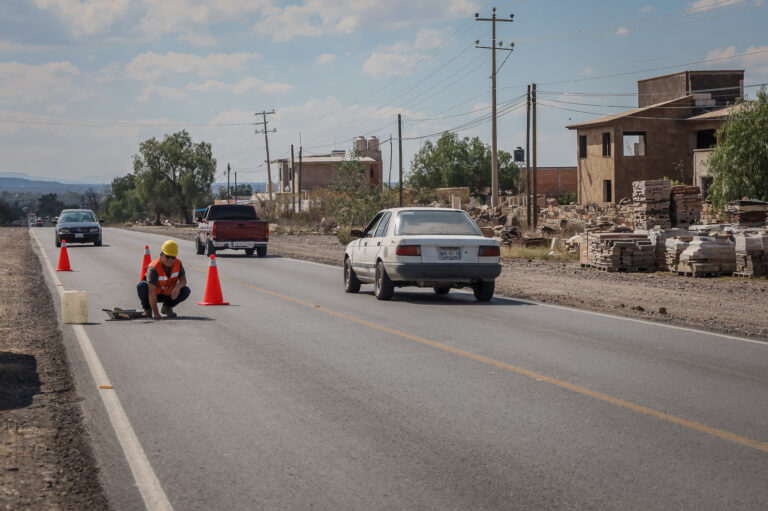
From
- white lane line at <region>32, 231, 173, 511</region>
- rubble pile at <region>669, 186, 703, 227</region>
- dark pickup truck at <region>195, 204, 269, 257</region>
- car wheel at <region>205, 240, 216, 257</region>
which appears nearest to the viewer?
white lane line at <region>32, 231, 173, 511</region>

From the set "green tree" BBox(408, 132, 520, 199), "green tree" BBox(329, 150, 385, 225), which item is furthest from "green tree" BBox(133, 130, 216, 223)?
"green tree" BBox(329, 150, 385, 225)

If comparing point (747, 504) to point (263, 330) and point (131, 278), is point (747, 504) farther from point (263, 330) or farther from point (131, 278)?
point (131, 278)

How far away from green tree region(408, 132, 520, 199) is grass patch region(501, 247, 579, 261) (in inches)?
3087

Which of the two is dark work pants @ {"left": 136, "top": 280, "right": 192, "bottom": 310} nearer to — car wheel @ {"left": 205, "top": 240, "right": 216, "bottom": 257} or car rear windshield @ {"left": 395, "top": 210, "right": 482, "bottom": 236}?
car rear windshield @ {"left": 395, "top": 210, "right": 482, "bottom": 236}

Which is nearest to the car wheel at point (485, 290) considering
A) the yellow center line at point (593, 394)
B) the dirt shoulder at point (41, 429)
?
the yellow center line at point (593, 394)

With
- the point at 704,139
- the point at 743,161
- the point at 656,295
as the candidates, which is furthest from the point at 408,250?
the point at 704,139

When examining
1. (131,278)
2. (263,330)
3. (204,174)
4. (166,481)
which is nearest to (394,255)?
(263,330)

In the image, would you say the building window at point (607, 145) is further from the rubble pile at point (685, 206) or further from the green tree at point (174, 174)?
the green tree at point (174, 174)

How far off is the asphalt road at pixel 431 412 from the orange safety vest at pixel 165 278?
0.53 metres

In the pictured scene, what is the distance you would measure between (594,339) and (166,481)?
739 centimetres

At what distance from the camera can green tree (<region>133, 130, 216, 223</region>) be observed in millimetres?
123188

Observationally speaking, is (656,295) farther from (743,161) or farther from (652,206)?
(743,161)

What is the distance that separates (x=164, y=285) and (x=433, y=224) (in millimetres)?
5320

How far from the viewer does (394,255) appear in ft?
53.9
